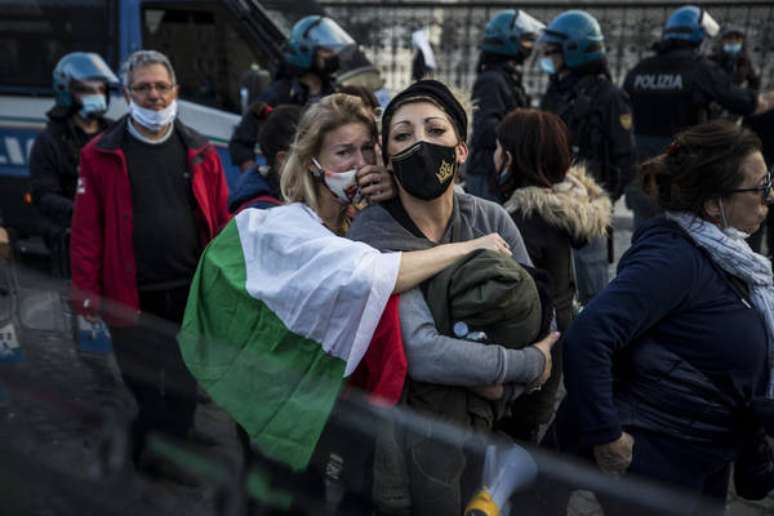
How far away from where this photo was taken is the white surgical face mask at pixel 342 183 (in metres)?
2.56

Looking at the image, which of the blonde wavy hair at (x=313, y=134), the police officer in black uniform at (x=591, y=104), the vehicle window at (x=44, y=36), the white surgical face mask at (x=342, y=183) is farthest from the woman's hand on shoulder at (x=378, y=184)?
the vehicle window at (x=44, y=36)

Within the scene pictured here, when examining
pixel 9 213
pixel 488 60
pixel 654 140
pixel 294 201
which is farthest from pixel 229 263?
pixel 9 213

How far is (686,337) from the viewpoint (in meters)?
2.39

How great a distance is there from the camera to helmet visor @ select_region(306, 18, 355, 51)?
21.1 ft

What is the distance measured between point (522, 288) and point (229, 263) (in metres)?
0.80

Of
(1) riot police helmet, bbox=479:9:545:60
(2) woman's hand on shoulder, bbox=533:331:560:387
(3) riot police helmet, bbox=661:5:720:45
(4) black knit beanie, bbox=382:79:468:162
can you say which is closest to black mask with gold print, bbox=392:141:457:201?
(4) black knit beanie, bbox=382:79:468:162

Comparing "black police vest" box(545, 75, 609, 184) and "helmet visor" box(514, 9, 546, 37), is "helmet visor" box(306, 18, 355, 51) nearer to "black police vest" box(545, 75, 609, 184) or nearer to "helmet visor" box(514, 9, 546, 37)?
"helmet visor" box(514, 9, 546, 37)

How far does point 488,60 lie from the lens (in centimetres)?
621

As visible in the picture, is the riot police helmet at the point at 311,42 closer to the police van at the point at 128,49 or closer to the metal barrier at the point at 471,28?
the police van at the point at 128,49

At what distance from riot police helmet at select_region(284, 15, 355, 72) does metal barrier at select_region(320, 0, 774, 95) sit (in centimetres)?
481

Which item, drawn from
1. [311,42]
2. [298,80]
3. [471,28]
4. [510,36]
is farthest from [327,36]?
[471,28]

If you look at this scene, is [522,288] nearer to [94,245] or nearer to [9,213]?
[94,245]

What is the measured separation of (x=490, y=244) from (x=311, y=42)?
446 centimetres

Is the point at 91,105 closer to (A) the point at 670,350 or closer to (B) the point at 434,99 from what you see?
(B) the point at 434,99
